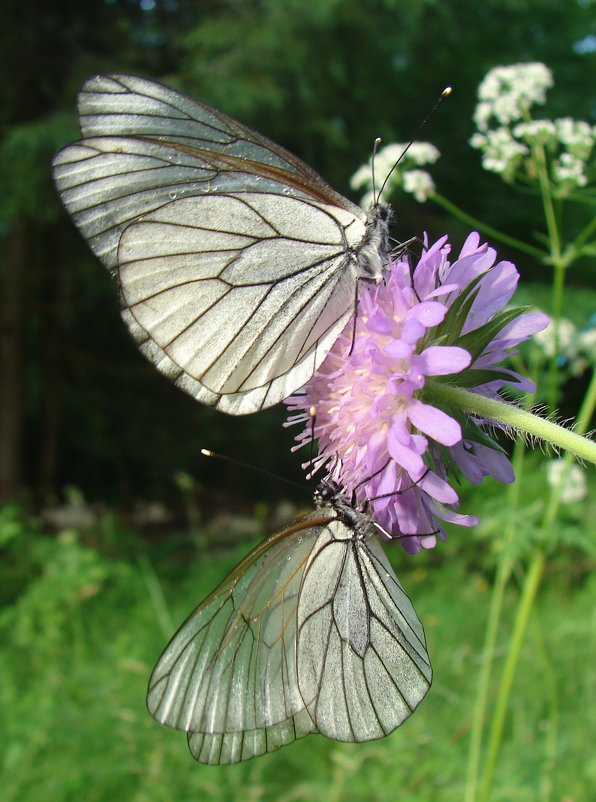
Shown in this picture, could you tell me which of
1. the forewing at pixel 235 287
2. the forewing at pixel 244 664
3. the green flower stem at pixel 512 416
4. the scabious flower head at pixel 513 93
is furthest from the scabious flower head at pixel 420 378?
the scabious flower head at pixel 513 93

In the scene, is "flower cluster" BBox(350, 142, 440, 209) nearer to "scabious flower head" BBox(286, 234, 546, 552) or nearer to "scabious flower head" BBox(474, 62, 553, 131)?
"scabious flower head" BBox(474, 62, 553, 131)

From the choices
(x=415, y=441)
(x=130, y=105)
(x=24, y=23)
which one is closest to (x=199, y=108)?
(x=130, y=105)

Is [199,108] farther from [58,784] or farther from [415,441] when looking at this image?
[58,784]

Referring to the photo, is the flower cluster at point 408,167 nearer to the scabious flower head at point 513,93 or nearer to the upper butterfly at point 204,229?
the scabious flower head at point 513,93

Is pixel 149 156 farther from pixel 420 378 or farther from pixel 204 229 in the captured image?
pixel 420 378

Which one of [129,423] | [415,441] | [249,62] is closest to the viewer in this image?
[415,441]

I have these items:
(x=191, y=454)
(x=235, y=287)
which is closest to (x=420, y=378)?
(x=235, y=287)

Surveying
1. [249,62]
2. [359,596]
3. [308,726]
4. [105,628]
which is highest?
[249,62]
